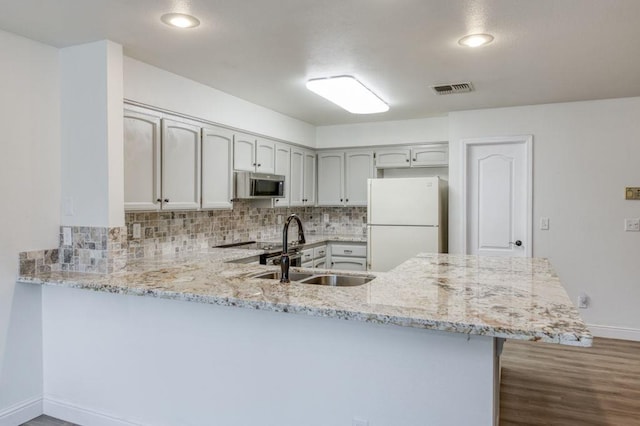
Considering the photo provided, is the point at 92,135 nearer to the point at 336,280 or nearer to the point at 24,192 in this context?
the point at 24,192

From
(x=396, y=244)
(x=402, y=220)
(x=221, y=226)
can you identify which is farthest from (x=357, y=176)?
(x=221, y=226)

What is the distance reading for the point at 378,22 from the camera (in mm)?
2426

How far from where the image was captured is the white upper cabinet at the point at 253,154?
418 cm

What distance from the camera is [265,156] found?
4.63m

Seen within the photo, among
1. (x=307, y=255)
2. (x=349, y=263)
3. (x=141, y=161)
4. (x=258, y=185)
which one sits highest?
(x=141, y=161)

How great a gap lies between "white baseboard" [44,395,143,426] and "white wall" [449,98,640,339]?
408 centimetres

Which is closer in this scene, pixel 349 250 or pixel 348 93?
pixel 348 93

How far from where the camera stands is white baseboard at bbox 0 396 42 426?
2572 millimetres

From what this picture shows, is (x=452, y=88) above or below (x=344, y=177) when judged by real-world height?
above

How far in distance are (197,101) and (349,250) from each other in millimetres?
2561

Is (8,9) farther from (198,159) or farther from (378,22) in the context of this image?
(378,22)

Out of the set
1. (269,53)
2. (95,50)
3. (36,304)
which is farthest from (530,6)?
(36,304)

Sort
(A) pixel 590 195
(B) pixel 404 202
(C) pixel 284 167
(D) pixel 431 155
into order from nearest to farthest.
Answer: (A) pixel 590 195, (B) pixel 404 202, (C) pixel 284 167, (D) pixel 431 155

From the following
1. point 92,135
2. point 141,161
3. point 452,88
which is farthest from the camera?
point 452,88
